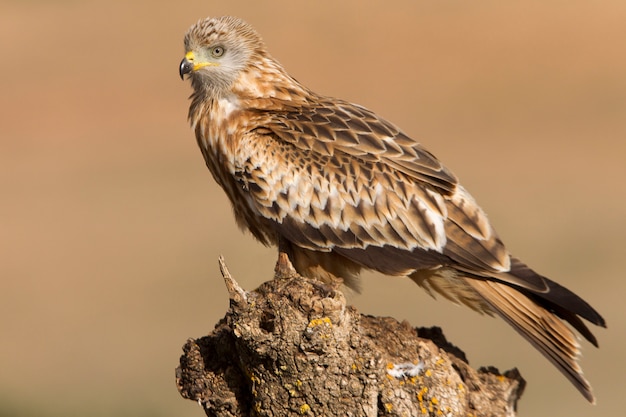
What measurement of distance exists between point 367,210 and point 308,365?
6.75ft

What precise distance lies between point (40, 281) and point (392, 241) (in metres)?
12.9

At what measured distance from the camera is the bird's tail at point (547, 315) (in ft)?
27.1

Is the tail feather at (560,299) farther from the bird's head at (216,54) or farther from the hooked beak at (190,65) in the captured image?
the hooked beak at (190,65)

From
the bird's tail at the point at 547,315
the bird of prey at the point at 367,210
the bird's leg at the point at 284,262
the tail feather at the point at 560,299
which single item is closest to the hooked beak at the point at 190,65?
the bird of prey at the point at 367,210

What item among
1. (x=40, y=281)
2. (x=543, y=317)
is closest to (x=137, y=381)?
(x=40, y=281)

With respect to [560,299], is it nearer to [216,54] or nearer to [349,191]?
[349,191]

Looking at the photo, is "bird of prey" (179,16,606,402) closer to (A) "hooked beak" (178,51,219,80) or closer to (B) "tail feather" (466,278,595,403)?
(B) "tail feather" (466,278,595,403)

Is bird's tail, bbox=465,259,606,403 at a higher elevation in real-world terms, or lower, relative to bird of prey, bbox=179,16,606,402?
lower

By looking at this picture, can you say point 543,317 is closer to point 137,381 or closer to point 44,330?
point 137,381

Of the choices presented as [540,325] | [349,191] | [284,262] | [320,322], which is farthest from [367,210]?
[320,322]

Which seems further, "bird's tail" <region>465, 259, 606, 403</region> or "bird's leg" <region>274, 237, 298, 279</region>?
"bird's tail" <region>465, 259, 606, 403</region>

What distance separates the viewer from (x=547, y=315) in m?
8.48

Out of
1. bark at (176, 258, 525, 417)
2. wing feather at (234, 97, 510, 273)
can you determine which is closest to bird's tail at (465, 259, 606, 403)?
wing feather at (234, 97, 510, 273)

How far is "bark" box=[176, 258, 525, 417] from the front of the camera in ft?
23.3
